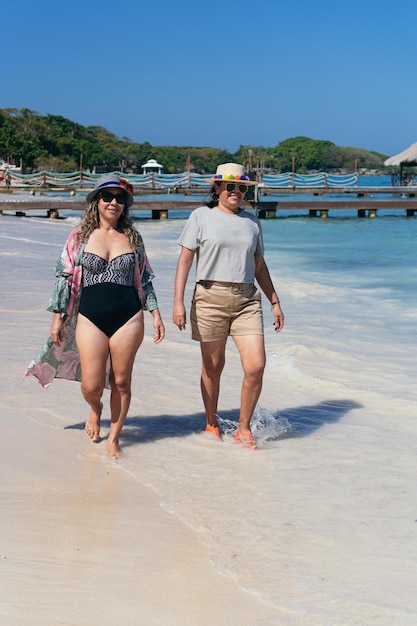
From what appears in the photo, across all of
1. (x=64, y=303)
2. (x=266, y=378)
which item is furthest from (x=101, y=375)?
(x=266, y=378)

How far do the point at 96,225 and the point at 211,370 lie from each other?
3.60 ft

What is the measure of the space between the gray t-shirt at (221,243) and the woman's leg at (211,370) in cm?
40

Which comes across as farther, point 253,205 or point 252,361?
point 253,205

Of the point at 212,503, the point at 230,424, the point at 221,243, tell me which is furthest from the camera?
the point at 230,424

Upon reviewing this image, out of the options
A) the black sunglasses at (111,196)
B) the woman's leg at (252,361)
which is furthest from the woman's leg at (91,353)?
the woman's leg at (252,361)

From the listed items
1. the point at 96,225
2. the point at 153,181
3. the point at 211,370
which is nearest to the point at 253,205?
the point at 153,181

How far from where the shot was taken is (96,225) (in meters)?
4.67

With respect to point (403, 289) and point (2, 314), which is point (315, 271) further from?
point (2, 314)

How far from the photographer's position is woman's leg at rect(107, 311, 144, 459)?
15.2ft

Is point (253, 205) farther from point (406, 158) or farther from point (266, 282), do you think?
point (266, 282)

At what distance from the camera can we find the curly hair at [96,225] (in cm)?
464

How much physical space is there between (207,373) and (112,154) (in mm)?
120173

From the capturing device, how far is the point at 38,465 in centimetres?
445

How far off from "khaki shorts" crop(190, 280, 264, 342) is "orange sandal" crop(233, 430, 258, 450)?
562 mm
